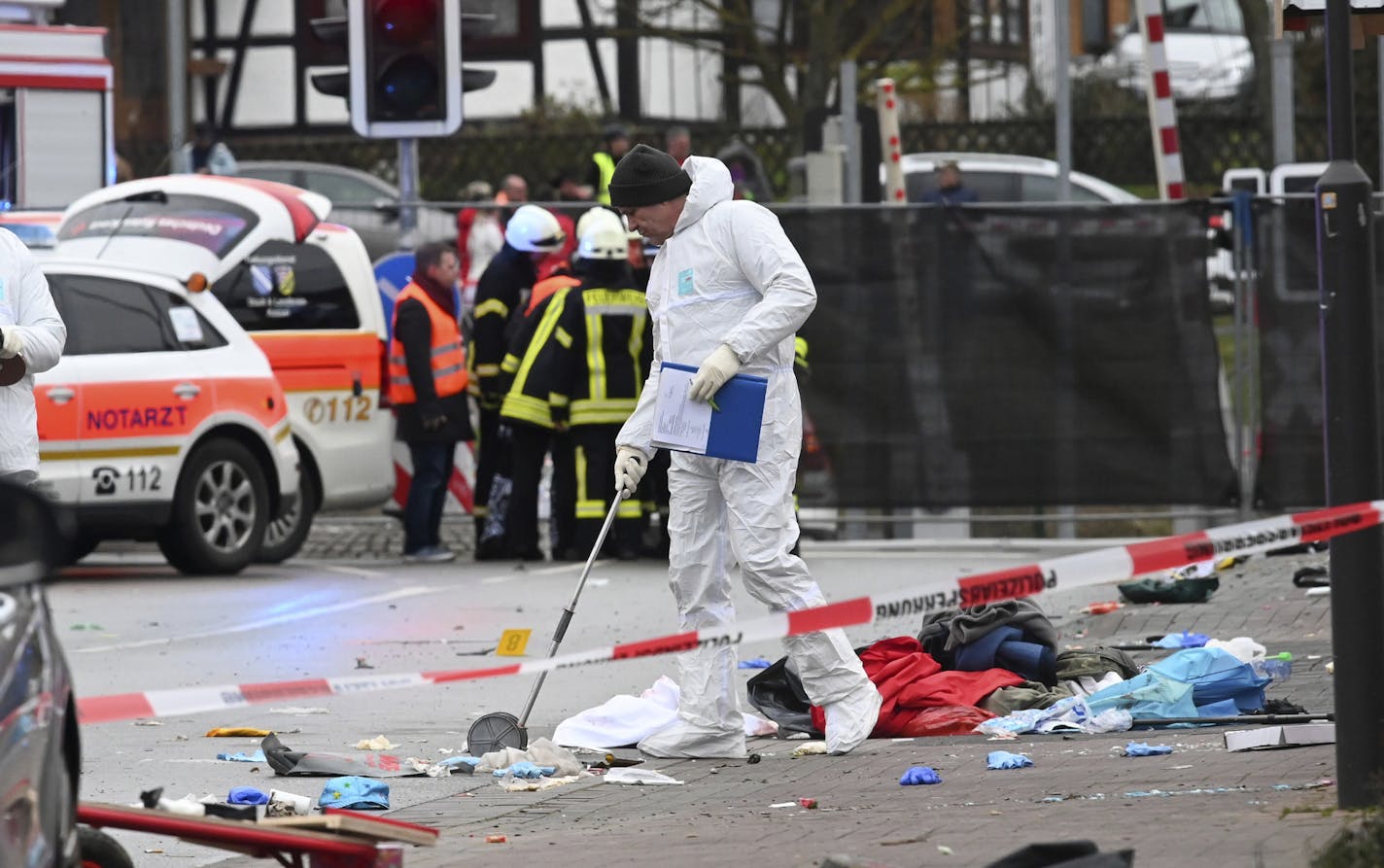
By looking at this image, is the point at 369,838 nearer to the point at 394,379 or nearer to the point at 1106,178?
the point at 394,379

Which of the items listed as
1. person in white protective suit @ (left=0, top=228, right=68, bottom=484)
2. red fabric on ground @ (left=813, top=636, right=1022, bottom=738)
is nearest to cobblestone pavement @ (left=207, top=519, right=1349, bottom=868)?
red fabric on ground @ (left=813, top=636, right=1022, bottom=738)

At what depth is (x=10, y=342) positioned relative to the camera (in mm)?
8141

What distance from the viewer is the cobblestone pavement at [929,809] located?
20.3 ft

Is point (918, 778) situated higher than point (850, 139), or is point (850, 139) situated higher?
point (850, 139)

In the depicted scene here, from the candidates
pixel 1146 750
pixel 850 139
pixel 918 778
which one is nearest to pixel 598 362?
pixel 850 139

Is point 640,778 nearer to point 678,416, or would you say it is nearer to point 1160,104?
point 678,416

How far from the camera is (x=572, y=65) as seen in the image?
3656cm

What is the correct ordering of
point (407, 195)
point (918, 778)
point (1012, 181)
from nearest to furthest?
point (918, 778) < point (407, 195) < point (1012, 181)

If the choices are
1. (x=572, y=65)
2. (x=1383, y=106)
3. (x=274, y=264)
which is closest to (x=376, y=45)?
(x=274, y=264)

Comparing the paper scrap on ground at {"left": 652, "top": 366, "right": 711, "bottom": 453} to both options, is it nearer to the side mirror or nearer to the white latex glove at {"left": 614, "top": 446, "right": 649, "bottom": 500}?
the white latex glove at {"left": 614, "top": 446, "right": 649, "bottom": 500}

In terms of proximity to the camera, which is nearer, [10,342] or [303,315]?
[10,342]

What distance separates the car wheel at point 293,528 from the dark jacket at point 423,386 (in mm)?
618

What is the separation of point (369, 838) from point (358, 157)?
2773 centimetres

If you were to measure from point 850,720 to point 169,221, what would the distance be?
25.5ft
